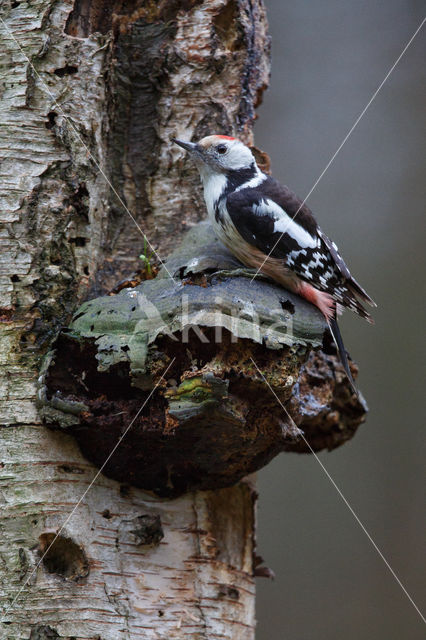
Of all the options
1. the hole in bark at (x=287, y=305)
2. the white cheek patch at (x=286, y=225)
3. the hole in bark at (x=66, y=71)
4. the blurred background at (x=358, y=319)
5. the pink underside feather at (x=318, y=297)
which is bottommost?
the blurred background at (x=358, y=319)

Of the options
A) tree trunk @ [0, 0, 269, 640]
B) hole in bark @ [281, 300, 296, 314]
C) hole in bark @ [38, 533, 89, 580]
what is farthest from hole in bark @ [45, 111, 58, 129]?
hole in bark @ [38, 533, 89, 580]

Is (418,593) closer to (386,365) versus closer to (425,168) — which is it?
(386,365)

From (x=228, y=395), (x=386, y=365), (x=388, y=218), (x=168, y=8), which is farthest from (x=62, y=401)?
(x=388, y=218)

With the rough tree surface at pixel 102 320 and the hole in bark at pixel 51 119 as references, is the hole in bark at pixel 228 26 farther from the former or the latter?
the hole in bark at pixel 51 119

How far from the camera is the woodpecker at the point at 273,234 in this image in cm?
253

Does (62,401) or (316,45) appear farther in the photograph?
(316,45)

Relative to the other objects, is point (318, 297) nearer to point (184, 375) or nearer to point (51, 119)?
point (184, 375)

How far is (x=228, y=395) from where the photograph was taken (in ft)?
6.61

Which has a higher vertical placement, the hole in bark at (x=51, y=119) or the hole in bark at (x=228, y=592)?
the hole in bark at (x=51, y=119)

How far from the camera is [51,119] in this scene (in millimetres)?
2500

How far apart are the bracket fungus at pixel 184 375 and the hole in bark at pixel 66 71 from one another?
86 cm

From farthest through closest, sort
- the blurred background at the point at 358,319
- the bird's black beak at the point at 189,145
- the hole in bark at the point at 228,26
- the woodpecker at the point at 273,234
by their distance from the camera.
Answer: the blurred background at the point at 358,319 → the hole in bark at the point at 228,26 → the bird's black beak at the point at 189,145 → the woodpecker at the point at 273,234

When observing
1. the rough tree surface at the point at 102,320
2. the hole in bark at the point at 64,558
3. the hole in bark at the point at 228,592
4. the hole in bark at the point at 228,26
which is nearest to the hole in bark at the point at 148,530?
the rough tree surface at the point at 102,320

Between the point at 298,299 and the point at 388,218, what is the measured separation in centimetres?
347
